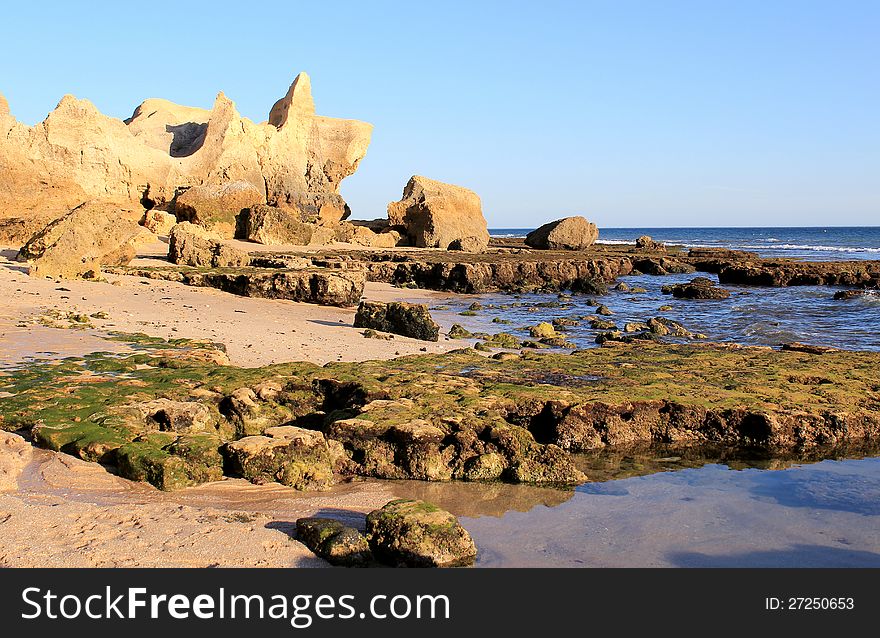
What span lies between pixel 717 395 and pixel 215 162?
3577cm

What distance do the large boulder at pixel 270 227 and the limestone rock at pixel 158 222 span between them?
11.3 ft

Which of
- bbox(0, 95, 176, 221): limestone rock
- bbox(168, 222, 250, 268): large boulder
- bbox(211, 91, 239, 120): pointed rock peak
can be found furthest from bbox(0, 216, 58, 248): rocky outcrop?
bbox(211, 91, 239, 120): pointed rock peak

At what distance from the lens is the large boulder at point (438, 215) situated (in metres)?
42.8

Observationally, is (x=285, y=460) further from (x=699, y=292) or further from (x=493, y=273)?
(x=493, y=273)

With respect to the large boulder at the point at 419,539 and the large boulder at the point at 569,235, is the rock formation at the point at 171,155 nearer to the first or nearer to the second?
the large boulder at the point at 569,235

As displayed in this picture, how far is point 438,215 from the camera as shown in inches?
1686

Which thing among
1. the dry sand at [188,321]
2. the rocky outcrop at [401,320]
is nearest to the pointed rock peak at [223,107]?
the dry sand at [188,321]

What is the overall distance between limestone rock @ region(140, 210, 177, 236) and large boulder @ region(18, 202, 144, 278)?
12146 mm

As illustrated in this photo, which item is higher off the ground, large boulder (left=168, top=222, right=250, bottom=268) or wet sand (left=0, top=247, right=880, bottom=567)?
large boulder (left=168, top=222, right=250, bottom=268)

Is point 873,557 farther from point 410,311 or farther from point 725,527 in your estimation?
point 410,311

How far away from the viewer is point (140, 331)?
12.1 meters

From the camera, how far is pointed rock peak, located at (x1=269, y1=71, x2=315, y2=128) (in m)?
47.3

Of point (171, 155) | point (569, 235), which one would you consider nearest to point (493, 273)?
point (569, 235)

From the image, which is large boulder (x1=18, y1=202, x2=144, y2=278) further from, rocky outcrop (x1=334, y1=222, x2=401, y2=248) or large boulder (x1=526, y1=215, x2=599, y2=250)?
large boulder (x1=526, y1=215, x2=599, y2=250)
